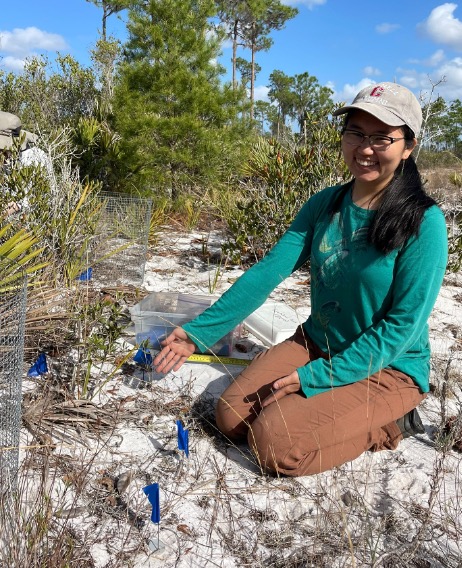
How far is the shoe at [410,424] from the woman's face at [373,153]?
100 cm

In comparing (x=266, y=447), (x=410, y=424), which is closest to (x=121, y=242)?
(x=266, y=447)

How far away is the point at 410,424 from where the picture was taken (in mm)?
2367

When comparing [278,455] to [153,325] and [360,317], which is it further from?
[153,325]

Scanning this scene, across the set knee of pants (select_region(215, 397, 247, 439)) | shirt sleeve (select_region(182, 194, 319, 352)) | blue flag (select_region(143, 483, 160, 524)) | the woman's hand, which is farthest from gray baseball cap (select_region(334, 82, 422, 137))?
blue flag (select_region(143, 483, 160, 524))

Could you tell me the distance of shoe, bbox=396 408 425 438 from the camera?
2348 millimetres

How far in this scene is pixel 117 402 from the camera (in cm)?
263

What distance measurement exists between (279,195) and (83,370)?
311 cm

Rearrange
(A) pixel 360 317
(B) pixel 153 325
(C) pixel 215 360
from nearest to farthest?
(A) pixel 360 317 < (C) pixel 215 360 < (B) pixel 153 325

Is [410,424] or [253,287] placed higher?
[253,287]

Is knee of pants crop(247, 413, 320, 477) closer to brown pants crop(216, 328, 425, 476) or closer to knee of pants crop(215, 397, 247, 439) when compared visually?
brown pants crop(216, 328, 425, 476)

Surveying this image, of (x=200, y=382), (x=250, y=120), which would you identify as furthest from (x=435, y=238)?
(x=250, y=120)

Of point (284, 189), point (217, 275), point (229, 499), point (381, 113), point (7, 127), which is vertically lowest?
point (229, 499)

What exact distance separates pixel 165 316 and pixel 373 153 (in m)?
1.77

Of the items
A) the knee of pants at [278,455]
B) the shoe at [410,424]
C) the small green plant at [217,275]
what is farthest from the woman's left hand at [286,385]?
the small green plant at [217,275]
